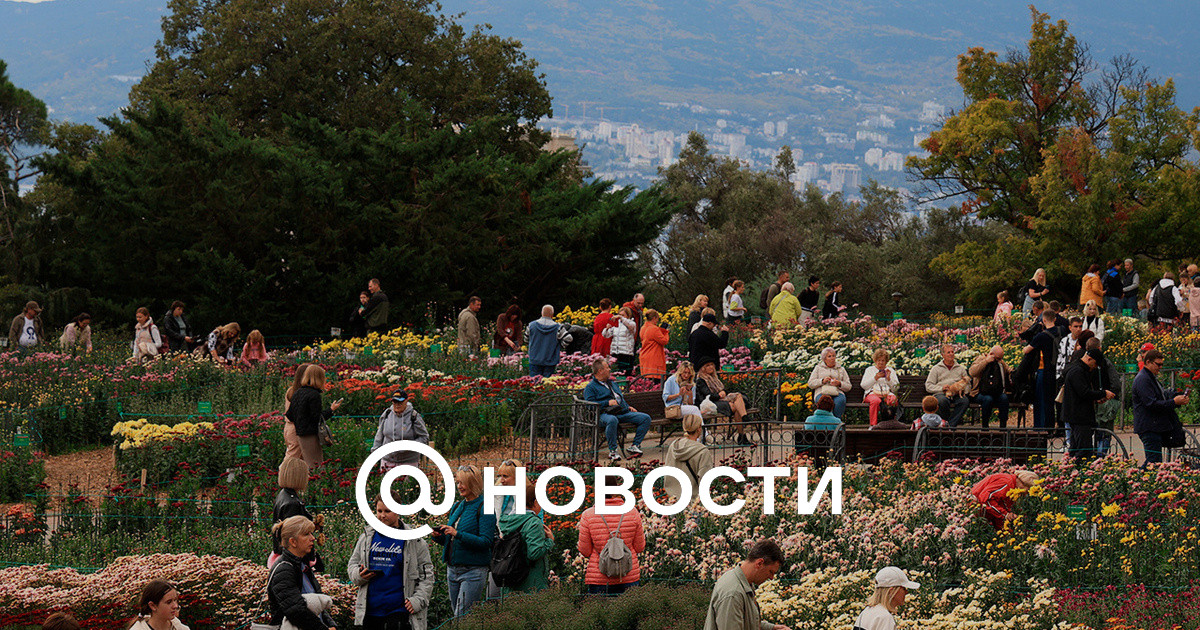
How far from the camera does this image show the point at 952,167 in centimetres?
3903

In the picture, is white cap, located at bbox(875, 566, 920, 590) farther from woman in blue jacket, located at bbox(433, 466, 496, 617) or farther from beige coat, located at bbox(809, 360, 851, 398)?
beige coat, located at bbox(809, 360, 851, 398)

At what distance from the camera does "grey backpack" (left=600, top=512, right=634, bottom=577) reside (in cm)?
819

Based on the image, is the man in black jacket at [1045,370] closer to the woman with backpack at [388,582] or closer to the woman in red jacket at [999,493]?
the woman in red jacket at [999,493]

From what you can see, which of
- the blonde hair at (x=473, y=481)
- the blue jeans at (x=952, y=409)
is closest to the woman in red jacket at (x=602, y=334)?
the blue jeans at (x=952, y=409)

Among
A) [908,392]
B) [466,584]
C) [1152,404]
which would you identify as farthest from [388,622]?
[908,392]

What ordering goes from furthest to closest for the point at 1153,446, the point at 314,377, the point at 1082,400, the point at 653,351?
the point at 653,351, the point at 1082,400, the point at 1153,446, the point at 314,377

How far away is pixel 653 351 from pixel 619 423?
288 centimetres

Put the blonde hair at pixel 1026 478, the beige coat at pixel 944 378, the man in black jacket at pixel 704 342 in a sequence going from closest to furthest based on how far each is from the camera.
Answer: the blonde hair at pixel 1026 478 < the beige coat at pixel 944 378 < the man in black jacket at pixel 704 342

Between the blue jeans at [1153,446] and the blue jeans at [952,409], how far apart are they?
7.39 ft

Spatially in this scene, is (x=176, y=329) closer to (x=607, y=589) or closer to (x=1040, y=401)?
(x=1040, y=401)

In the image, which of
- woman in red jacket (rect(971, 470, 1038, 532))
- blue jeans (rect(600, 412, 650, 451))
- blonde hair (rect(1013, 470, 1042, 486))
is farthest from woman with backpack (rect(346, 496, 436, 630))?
blue jeans (rect(600, 412, 650, 451))

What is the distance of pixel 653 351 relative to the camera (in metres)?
16.2

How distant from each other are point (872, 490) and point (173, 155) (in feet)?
61.4

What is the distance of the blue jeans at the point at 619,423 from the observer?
1295 cm
